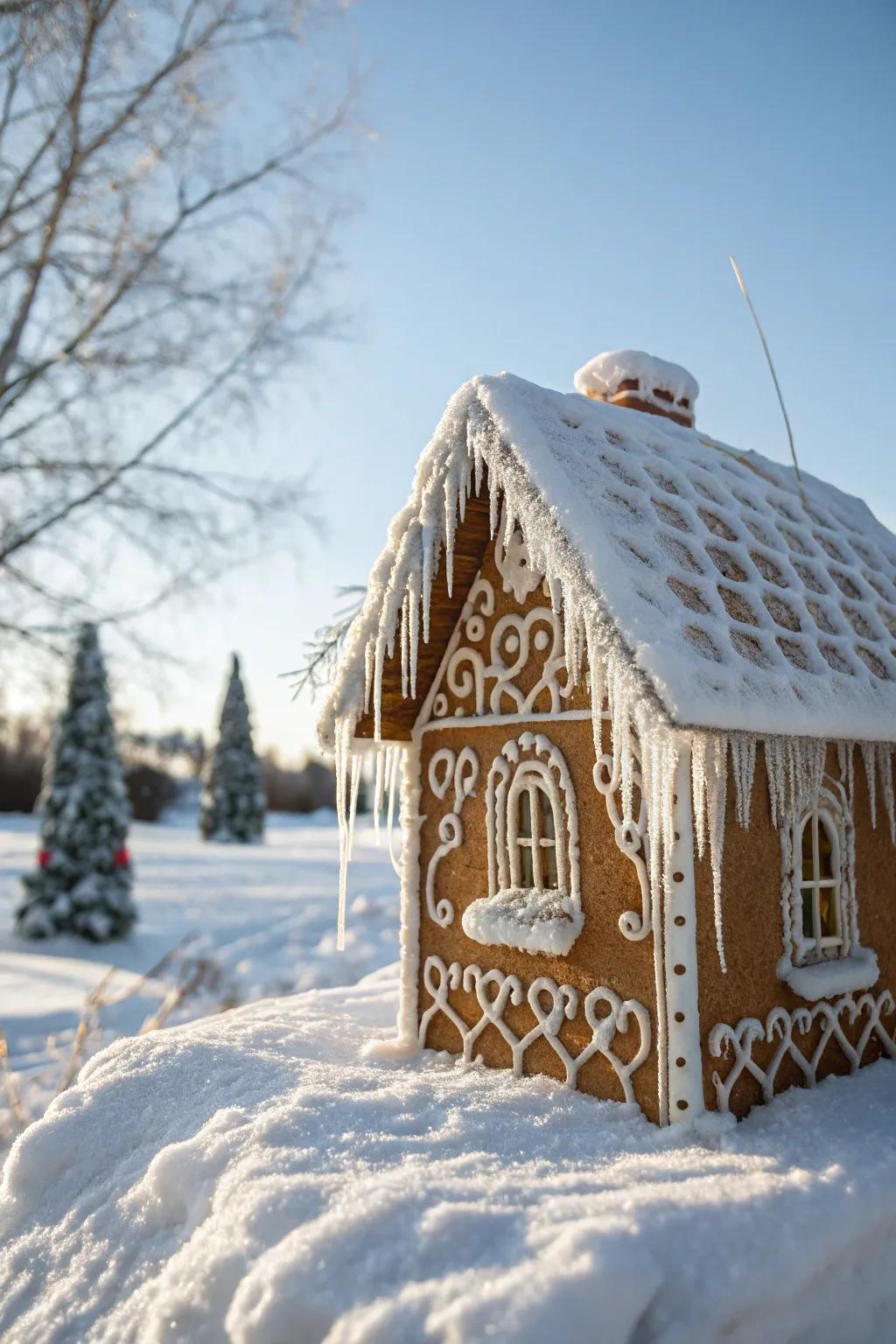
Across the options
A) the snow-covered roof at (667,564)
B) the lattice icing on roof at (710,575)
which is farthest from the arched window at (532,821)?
the lattice icing on roof at (710,575)

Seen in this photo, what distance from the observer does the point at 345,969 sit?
35.2 ft

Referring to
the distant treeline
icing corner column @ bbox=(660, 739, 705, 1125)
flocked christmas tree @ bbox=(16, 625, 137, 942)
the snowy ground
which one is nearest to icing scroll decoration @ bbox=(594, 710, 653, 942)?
icing corner column @ bbox=(660, 739, 705, 1125)

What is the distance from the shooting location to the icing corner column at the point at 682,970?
3.64 metres

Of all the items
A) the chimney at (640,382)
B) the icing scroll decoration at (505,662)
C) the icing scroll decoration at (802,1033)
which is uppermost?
the chimney at (640,382)

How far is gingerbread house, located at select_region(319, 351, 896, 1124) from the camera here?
3.62 m

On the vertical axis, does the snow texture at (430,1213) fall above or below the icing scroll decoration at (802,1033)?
below

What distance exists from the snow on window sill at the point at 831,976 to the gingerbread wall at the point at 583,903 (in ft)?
2.54

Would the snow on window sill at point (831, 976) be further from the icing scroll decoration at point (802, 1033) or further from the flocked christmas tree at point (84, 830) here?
the flocked christmas tree at point (84, 830)

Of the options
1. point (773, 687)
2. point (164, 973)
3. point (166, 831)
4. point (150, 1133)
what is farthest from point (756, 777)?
point (166, 831)

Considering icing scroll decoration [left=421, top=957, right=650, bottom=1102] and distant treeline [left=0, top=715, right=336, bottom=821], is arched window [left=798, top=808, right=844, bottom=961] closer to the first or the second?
icing scroll decoration [left=421, top=957, right=650, bottom=1102]

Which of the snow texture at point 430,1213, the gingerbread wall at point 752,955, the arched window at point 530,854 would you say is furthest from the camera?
the arched window at point 530,854

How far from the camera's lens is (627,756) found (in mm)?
3479

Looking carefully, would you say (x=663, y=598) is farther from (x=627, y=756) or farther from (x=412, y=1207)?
(x=412, y=1207)

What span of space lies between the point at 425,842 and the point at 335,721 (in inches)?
37.7
